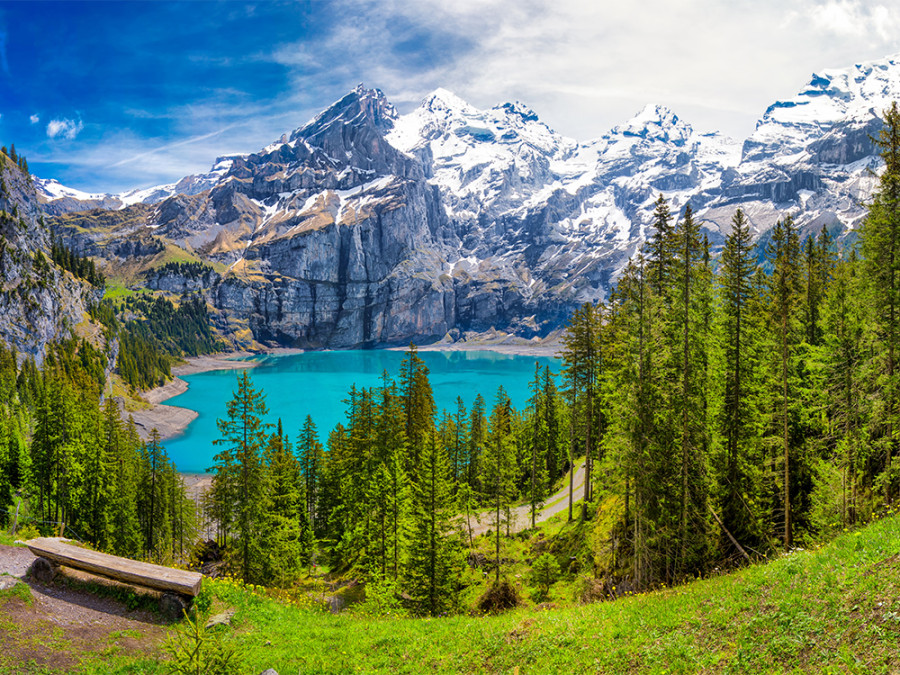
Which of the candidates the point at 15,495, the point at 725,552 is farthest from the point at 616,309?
the point at 15,495

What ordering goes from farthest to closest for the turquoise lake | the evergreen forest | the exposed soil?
the turquoise lake, the exposed soil, the evergreen forest

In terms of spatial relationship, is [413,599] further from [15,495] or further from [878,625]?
[15,495]

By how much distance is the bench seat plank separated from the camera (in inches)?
481

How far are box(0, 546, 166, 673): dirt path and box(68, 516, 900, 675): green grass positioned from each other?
96cm

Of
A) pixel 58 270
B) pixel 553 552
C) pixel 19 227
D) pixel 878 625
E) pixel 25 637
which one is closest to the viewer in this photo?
pixel 878 625

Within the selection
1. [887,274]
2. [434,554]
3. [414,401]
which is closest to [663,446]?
[887,274]

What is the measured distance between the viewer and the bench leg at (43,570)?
1273 cm

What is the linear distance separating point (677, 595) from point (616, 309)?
2538 cm

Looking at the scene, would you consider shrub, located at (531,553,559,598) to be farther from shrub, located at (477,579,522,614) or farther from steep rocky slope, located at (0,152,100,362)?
steep rocky slope, located at (0,152,100,362)

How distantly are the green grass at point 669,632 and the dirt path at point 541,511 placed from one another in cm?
2781

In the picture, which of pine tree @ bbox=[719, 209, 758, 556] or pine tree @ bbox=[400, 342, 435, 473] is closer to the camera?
pine tree @ bbox=[719, 209, 758, 556]

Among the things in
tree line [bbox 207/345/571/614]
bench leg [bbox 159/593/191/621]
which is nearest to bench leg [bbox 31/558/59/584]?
bench leg [bbox 159/593/191/621]

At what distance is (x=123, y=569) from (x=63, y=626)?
1.65 meters

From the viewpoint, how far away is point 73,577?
12.9m
